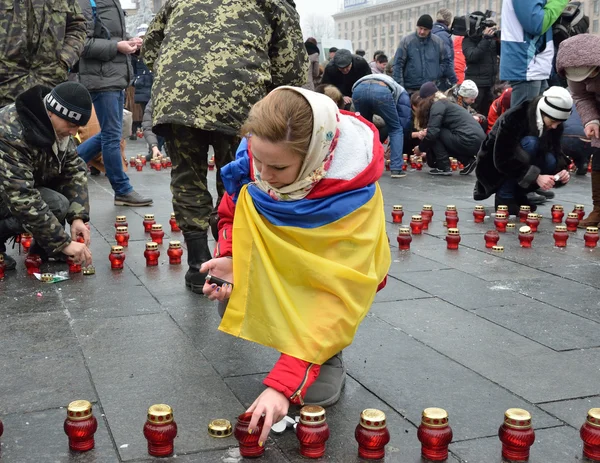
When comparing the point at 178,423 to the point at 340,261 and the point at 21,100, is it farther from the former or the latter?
the point at 21,100

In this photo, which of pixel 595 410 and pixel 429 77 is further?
pixel 429 77

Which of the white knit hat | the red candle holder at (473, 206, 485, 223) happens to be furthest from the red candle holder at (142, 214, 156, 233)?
the white knit hat

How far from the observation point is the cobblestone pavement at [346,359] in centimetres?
323

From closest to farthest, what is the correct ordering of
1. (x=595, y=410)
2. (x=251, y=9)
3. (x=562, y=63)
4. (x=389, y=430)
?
Answer: (x=595, y=410) → (x=389, y=430) → (x=251, y=9) → (x=562, y=63)

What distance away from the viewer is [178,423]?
3354 millimetres

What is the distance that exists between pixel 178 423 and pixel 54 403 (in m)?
0.58

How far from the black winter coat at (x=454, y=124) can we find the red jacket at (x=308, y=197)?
8891 millimetres

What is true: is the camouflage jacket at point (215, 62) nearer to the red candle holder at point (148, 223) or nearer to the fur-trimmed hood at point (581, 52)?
the red candle holder at point (148, 223)

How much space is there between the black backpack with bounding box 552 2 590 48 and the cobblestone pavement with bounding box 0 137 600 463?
4.35 metres

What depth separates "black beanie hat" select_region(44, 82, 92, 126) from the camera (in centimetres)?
537

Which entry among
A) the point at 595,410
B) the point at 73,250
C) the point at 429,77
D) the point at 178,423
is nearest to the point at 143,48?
the point at 73,250

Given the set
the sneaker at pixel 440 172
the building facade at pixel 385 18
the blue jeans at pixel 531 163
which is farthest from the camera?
the building facade at pixel 385 18

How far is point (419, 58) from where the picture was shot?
13.9 meters

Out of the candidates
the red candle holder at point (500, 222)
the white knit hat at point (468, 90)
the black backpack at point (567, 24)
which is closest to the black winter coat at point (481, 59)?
the white knit hat at point (468, 90)
